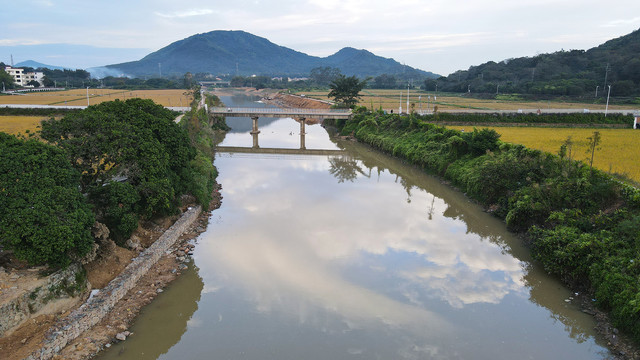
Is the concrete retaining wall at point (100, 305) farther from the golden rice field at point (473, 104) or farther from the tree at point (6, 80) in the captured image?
the tree at point (6, 80)

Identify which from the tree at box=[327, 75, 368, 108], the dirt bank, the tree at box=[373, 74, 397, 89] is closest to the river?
the dirt bank

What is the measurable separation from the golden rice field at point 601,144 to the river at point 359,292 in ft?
25.5

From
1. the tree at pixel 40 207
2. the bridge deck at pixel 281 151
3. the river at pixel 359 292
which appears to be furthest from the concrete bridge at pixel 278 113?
the tree at pixel 40 207

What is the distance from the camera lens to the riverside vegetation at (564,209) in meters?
Answer: 12.1

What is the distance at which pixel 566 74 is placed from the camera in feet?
252

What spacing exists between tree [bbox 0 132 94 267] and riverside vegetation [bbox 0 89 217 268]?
0.07ft

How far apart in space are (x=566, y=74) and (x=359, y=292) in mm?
78888

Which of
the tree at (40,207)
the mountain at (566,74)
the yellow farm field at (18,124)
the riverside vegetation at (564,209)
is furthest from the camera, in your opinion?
the mountain at (566,74)

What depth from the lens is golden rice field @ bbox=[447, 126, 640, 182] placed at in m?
22.9

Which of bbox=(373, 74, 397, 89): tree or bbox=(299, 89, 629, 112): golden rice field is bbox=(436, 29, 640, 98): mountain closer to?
bbox=(299, 89, 629, 112): golden rice field

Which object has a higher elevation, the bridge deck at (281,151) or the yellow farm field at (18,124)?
the yellow farm field at (18,124)

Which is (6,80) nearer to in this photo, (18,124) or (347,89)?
(18,124)

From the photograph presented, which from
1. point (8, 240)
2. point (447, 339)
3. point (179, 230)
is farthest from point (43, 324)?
point (447, 339)

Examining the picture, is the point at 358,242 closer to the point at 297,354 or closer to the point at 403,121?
the point at 297,354
